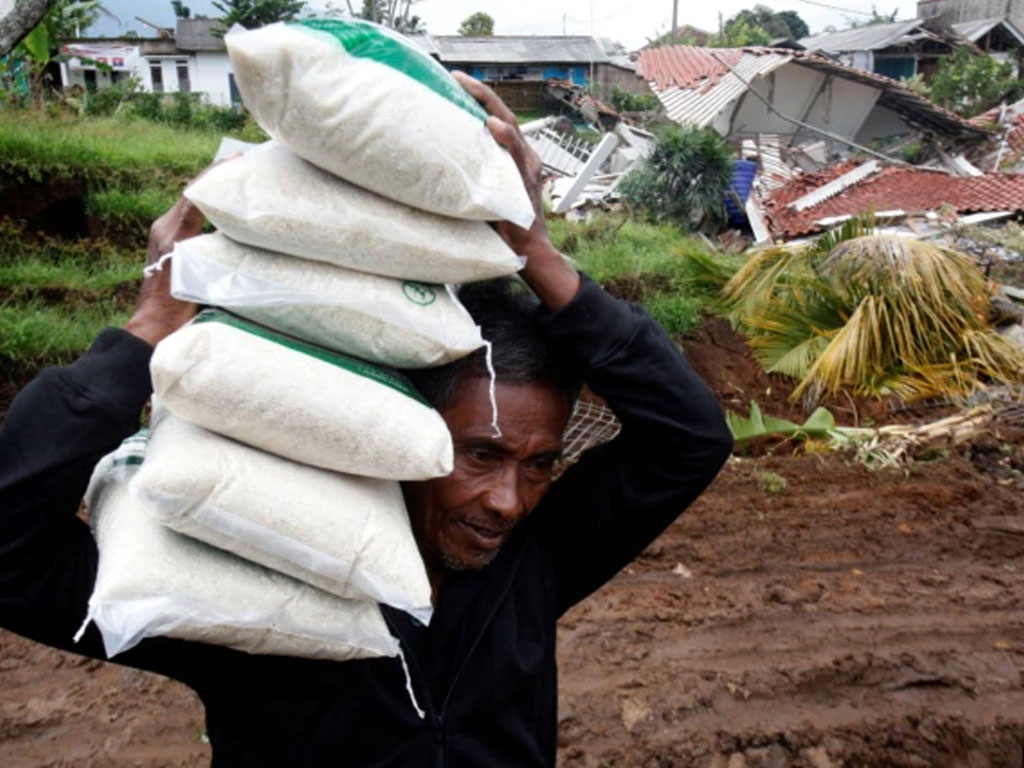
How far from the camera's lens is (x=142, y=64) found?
37.0 meters

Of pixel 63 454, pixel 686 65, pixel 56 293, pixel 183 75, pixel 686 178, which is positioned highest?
pixel 63 454

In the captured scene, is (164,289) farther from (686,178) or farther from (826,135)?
(826,135)

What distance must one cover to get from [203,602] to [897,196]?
16.5m

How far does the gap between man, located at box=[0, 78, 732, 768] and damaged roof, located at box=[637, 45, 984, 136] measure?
18.2 m

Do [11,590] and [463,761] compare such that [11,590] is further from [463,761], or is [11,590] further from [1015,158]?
[1015,158]

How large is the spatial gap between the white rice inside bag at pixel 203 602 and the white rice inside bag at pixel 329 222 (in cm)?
41

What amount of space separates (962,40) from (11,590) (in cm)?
3319

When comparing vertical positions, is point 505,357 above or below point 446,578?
above

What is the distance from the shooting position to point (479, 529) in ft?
4.90

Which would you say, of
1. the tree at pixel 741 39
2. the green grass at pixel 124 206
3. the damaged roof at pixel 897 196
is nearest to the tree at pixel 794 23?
the tree at pixel 741 39

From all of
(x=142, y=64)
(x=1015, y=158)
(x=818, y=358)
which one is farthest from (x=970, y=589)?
(x=142, y=64)

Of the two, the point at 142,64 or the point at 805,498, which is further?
the point at 142,64

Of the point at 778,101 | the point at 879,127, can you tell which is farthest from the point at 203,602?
the point at 879,127

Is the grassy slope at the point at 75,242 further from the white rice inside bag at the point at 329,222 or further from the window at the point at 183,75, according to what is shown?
the window at the point at 183,75
